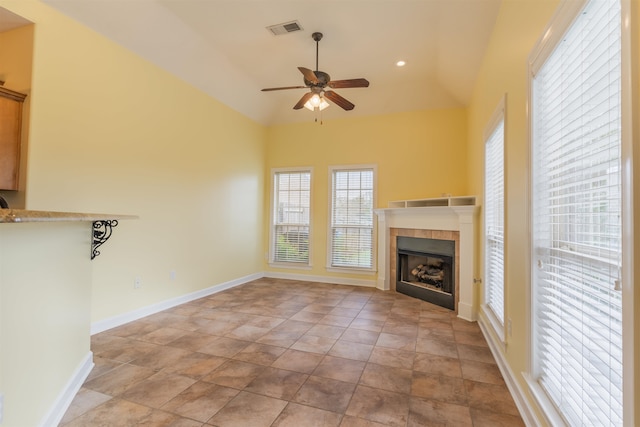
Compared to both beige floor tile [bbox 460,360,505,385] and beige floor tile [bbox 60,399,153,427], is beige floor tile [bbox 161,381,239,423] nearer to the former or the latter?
beige floor tile [bbox 60,399,153,427]

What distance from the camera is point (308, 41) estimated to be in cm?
371

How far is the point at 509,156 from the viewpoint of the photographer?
2.25 m

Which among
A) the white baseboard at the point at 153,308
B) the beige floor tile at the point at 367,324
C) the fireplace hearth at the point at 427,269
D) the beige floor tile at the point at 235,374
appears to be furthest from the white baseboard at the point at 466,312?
the white baseboard at the point at 153,308

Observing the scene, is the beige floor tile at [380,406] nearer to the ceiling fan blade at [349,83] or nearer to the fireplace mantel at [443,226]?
the fireplace mantel at [443,226]

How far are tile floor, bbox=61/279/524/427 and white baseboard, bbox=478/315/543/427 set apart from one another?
2.0 inches

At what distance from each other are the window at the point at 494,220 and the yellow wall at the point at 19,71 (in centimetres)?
398

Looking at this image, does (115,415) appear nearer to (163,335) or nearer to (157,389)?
(157,389)

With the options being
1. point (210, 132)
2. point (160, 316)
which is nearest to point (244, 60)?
point (210, 132)

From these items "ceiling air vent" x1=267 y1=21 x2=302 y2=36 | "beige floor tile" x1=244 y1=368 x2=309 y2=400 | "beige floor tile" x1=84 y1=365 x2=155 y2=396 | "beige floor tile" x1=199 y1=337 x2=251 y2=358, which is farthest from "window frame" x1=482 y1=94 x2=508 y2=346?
"beige floor tile" x1=84 y1=365 x2=155 y2=396

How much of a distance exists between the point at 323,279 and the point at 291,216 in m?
1.38

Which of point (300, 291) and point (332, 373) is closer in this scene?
point (332, 373)

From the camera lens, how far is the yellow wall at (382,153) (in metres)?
4.91

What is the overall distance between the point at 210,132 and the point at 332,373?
3.81 meters

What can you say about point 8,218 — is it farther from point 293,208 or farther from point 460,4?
point 293,208
